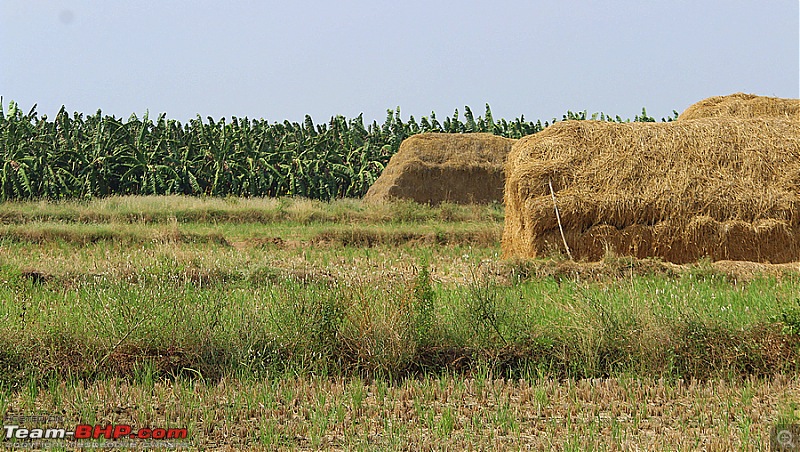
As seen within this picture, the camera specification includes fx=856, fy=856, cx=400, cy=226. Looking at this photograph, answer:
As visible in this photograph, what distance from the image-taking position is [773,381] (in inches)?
222

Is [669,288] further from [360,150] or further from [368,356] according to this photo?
[360,150]

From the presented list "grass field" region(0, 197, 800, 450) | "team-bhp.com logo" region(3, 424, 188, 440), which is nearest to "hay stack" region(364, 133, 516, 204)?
"grass field" region(0, 197, 800, 450)

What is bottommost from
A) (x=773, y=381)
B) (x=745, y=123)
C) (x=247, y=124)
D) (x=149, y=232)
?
(x=773, y=381)

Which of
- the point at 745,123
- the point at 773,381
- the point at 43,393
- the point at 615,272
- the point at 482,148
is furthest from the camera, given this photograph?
the point at 482,148

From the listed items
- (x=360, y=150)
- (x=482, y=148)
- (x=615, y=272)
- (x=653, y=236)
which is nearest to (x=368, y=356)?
(x=615, y=272)

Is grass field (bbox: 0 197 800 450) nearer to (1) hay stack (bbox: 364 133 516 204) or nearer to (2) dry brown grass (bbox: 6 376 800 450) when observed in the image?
(2) dry brown grass (bbox: 6 376 800 450)

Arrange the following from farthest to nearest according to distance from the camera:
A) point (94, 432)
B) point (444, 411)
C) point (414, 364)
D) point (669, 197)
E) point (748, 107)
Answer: point (748, 107)
point (669, 197)
point (414, 364)
point (444, 411)
point (94, 432)

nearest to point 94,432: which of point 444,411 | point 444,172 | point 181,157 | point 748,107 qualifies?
point 444,411

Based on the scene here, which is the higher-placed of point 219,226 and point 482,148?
point 482,148

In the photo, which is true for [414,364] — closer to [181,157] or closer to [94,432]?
[94,432]

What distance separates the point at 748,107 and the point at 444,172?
766 centimetres

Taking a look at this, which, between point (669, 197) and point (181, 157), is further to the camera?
point (181, 157)

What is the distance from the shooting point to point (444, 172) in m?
19.8

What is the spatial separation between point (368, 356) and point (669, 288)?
3.06 m
